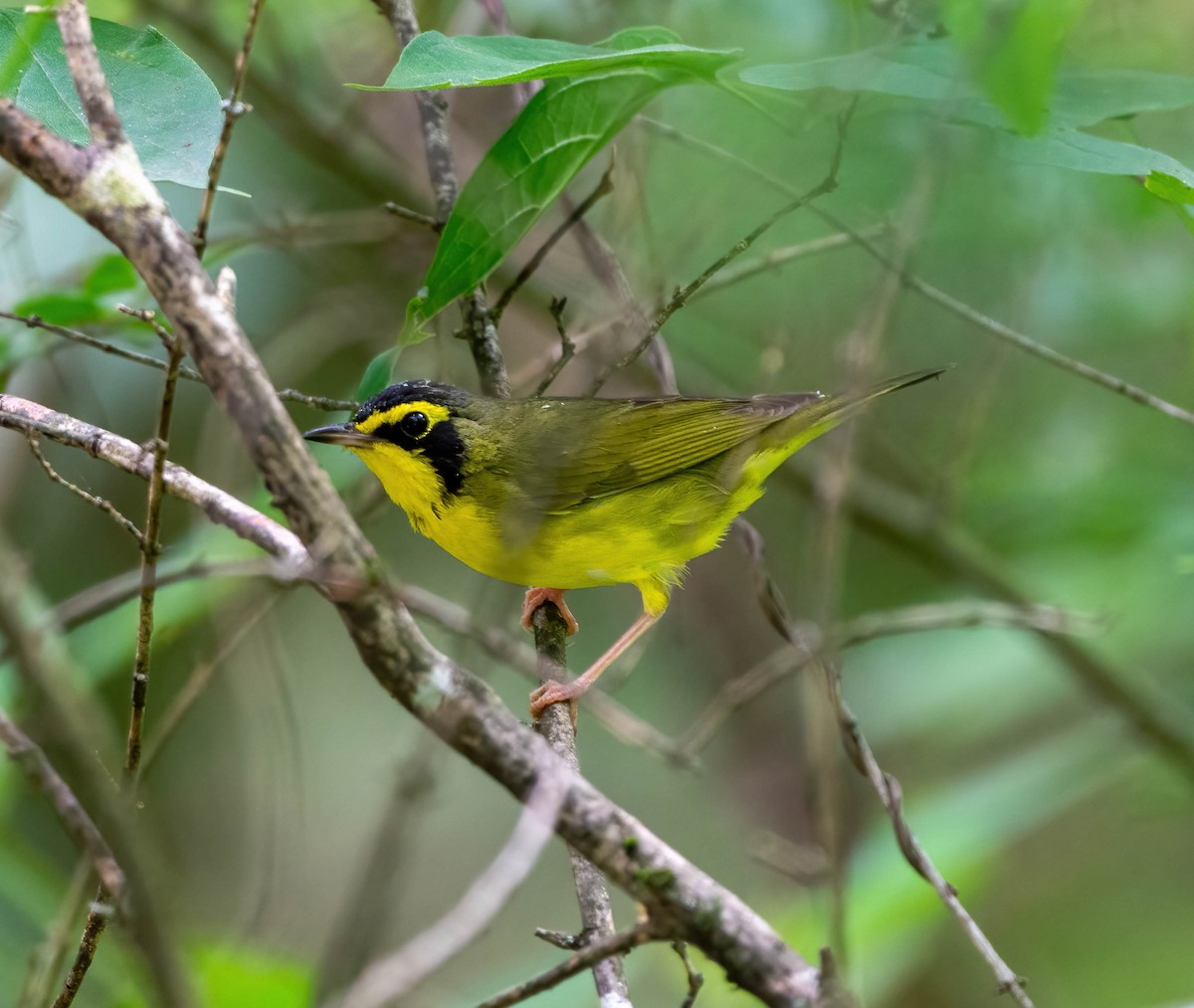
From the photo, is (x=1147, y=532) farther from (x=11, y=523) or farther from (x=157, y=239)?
(x=11, y=523)

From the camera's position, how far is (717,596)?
7133 millimetres

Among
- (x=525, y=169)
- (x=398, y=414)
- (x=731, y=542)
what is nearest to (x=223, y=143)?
(x=525, y=169)

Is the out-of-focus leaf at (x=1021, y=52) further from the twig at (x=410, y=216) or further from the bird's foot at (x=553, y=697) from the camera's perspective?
the bird's foot at (x=553, y=697)

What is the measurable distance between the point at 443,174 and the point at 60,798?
2731mm

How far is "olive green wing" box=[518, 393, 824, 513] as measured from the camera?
4.17 m

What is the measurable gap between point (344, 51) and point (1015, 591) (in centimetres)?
443

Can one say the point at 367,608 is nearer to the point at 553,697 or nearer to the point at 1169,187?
the point at 1169,187

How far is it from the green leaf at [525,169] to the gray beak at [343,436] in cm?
91

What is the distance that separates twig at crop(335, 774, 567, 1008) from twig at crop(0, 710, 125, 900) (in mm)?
344

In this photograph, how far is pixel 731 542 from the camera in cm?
664

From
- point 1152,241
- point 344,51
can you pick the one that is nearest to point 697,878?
point 1152,241

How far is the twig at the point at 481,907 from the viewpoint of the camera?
1.32 metres

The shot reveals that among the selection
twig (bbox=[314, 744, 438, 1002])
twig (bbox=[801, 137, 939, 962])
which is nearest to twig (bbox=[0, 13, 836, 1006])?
twig (bbox=[801, 137, 939, 962])

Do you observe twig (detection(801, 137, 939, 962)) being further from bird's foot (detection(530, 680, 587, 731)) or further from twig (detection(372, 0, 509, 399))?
twig (detection(372, 0, 509, 399))
